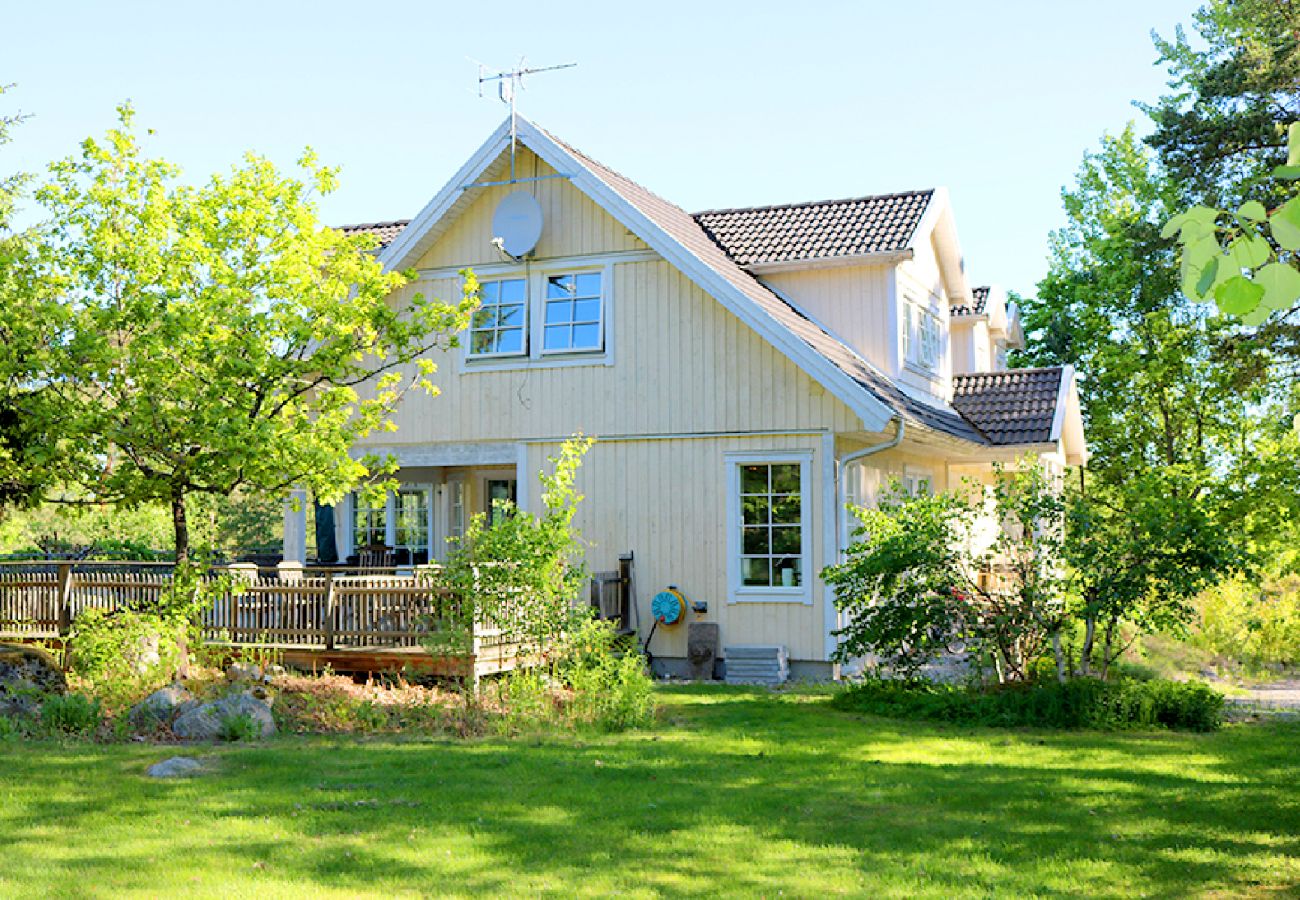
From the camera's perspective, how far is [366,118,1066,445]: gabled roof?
605 inches

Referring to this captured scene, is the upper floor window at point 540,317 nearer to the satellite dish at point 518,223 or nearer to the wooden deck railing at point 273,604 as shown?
the satellite dish at point 518,223

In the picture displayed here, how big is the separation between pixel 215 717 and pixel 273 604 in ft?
11.4

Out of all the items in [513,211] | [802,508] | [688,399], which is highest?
[513,211]

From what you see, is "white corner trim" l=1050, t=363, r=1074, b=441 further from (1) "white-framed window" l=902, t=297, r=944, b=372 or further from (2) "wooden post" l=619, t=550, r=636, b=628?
(2) "wooden post" l=619, t=550, r=636, b=628

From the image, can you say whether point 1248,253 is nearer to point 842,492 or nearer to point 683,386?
point 842,492

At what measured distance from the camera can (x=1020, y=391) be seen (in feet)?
67.8

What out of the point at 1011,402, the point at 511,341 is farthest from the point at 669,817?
the point at 1011,402

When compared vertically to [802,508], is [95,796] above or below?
below

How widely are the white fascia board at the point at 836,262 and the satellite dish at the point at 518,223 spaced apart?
327 centimetres

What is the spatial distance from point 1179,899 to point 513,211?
43.2 ft

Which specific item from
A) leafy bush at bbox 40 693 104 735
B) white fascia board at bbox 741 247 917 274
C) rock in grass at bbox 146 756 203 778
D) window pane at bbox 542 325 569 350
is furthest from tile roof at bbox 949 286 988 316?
rock in grass at bbox 146 756 203 778

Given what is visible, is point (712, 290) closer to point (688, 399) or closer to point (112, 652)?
point (688, 399)

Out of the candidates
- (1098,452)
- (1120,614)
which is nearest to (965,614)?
(1120,614)

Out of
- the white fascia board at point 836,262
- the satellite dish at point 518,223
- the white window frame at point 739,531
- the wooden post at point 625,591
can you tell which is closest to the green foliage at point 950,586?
the white window frame at point 739,531
